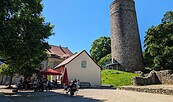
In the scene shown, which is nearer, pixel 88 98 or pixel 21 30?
pixel 88 98

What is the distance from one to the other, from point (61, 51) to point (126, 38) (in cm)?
1819

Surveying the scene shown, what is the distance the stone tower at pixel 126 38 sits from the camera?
163 feet

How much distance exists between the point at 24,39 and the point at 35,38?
34.9 inches

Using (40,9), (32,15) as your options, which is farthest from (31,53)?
(40,9)

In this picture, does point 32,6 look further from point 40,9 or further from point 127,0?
point 127,0

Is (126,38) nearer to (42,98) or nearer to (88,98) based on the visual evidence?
(88,98)

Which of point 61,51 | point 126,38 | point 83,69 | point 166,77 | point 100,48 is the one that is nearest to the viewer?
point 166,77

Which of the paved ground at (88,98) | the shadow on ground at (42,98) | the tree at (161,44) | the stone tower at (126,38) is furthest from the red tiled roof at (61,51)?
the shadow on ground at (42,98)

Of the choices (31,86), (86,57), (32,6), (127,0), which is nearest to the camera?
(32,6)

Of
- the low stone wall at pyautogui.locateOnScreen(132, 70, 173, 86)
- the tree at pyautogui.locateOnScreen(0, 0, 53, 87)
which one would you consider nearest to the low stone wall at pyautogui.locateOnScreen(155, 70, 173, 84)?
the low stone wall at pyautogui.locateOnScreen(132, 70, 173, 86)

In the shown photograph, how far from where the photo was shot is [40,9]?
19.4 metres

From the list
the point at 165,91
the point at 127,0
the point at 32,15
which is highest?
the point at 127,0

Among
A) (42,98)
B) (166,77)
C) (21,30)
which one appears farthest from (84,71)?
(42,98)

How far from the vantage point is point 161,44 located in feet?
141
